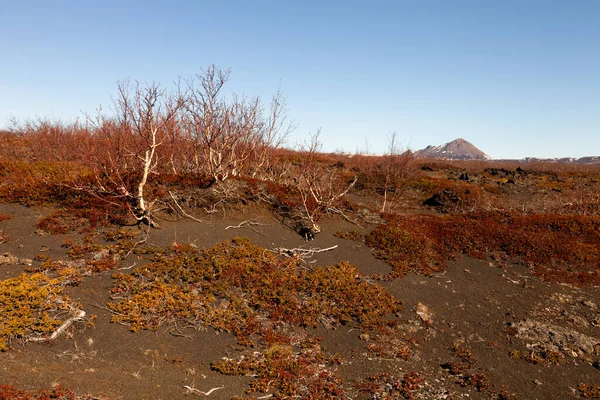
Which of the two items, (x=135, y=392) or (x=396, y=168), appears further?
(x=396, y=168)

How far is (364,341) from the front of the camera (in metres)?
9.84

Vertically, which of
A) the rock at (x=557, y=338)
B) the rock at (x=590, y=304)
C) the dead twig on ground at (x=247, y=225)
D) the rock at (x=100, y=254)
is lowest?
the rock at (x=557, y=338)

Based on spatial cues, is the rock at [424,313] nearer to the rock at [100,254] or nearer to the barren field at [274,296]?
the barren field at [274,296]

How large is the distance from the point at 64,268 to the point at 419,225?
52.6ft

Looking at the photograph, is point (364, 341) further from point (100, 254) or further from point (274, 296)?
point (100, 254)

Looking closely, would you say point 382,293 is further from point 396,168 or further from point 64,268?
point 396,168

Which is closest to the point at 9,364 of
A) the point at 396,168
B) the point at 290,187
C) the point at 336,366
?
the point at 336,366

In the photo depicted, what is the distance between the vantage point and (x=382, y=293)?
1230cm

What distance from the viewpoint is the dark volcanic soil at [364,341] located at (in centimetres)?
717

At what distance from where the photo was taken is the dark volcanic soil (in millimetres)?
7168

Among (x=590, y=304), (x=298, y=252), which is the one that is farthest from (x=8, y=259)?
(x=590, y=304)

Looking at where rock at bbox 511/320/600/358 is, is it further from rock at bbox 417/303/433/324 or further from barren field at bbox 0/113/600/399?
rock at bbox 417/303/433/324

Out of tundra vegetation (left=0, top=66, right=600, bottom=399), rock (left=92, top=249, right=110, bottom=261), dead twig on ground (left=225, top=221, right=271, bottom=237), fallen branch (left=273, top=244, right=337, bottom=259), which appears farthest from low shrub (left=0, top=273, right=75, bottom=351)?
fallen branch (left=273, top=244, right=337, bottom=259)

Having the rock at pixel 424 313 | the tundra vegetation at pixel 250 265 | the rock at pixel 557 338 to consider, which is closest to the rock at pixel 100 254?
the tundra vegetation at pixel 250 265
